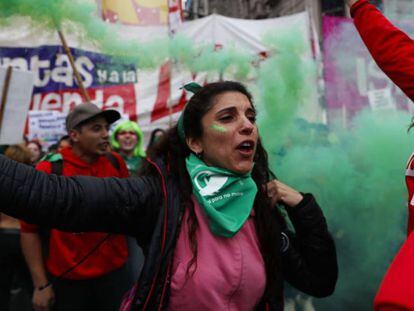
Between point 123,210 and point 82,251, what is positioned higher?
point 123,210

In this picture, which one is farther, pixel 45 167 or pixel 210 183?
pixel 45 167

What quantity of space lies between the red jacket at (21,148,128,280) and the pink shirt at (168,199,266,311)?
1.17m

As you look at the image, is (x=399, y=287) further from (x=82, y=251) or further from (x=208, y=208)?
(x=82, y=251)

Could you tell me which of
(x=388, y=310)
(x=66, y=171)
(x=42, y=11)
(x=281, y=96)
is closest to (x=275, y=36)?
(x=281, y=96)

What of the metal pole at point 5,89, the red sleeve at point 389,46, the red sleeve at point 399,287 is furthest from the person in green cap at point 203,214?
the metal pole at point 5,89

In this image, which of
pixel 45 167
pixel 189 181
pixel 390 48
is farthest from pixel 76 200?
pixel 45 167

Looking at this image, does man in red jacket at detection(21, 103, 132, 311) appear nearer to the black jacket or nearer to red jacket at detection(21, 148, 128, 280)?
red jacket at detection(21, 148, 128, 280)

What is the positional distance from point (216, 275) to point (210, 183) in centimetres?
29

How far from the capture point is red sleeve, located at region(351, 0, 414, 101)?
→ 1.44 metres

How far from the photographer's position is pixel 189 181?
4.93 feet

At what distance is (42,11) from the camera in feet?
9.45

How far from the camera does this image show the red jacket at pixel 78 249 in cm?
242

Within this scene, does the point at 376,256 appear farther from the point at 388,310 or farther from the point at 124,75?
the point at 124,75

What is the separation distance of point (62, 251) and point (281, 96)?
161cm
